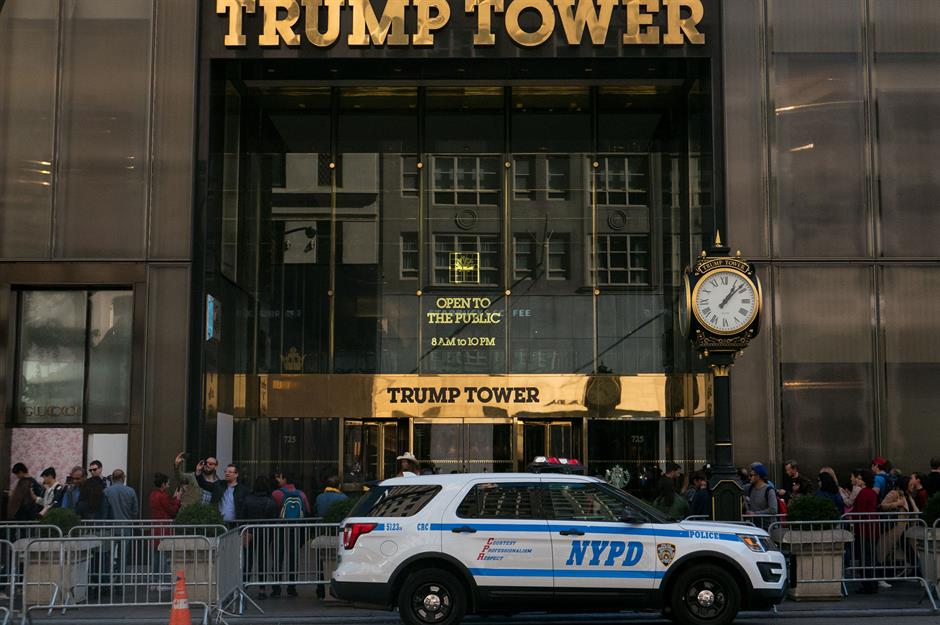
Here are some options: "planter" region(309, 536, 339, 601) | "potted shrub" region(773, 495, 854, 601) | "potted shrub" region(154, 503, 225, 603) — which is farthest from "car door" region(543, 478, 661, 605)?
"planter" region(309, 536, 339, 601)

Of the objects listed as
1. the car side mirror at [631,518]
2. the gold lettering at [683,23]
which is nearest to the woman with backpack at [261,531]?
the car side mirror at [631,518]

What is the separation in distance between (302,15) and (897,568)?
44.9 ft

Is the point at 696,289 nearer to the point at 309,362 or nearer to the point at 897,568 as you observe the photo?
the point at 897,568

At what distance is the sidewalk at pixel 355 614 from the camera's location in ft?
46.9

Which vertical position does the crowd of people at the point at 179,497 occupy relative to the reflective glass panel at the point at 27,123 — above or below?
below

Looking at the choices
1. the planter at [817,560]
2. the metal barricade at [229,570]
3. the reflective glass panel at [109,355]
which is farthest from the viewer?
the reflective glass panel at [109,355]

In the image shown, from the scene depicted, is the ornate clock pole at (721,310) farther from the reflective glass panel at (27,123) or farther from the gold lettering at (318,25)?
the reflective glass panel at (27,123)

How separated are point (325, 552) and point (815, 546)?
20.5 feet

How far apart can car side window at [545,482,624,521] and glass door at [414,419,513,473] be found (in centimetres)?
1205

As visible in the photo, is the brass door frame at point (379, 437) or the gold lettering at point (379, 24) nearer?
the gold lettering at point (379, 24)

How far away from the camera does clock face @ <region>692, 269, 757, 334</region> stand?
15.5m

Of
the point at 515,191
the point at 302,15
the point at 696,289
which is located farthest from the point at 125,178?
the point at 696,289

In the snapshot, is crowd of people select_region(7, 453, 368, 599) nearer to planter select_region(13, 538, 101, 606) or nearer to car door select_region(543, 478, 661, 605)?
planter select_region(13, 538, 101, 606)

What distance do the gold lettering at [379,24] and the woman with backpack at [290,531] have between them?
27.5 feet
